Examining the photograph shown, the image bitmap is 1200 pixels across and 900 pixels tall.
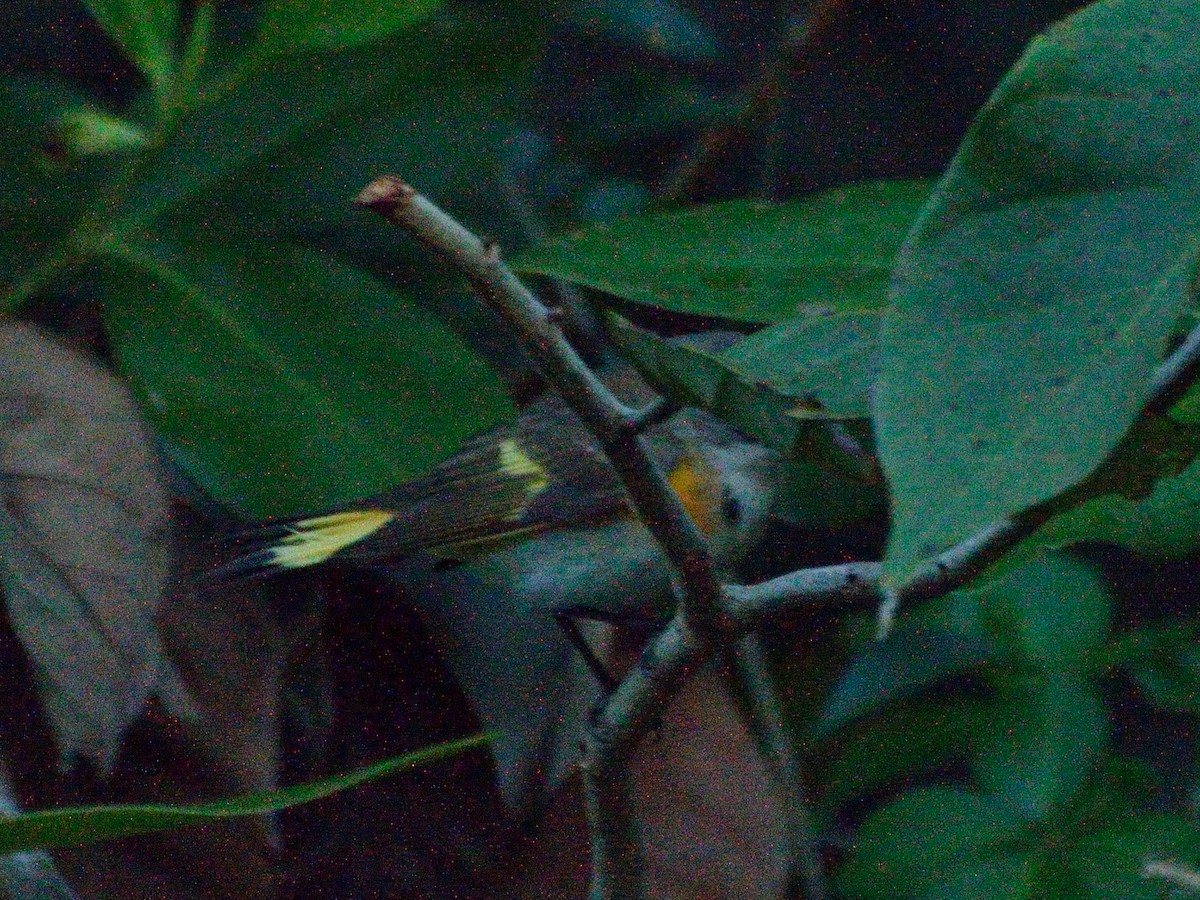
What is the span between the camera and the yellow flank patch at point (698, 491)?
142 cm

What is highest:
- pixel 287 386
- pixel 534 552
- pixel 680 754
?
pixel 287 386

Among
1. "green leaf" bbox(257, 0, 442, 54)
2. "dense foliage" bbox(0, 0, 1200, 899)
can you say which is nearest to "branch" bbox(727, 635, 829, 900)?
"dense foliage" bbox(0, 0, 1200, 899)

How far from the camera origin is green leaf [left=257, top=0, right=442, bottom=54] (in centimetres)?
107

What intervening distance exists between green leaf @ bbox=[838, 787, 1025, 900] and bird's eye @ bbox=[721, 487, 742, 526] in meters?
0.29

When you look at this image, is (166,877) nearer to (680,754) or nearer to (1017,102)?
(680,754)

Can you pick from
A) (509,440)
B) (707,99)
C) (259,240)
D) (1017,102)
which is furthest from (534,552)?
(1017,102)

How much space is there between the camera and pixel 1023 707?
131 cm

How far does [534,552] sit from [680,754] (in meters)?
0.24

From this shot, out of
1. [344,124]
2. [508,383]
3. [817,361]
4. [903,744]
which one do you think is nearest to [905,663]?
[903,744]

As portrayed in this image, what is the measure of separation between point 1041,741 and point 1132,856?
146 mm

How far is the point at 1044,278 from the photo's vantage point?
0.55 meters

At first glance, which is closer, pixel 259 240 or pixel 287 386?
pixel 287 386

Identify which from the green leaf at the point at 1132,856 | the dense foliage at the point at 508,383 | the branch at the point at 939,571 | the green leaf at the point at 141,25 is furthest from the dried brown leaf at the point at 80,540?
the green leaf at the point at 1132,856

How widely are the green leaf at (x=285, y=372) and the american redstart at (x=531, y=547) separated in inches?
2.3
